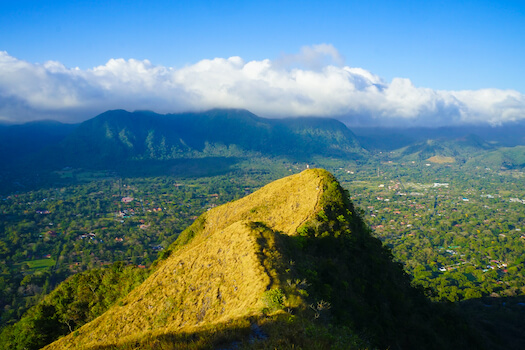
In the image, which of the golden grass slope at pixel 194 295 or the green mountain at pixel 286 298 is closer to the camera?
the green mountain at pixel 286 298

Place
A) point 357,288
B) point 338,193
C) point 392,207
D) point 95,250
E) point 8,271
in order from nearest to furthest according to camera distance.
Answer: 1. point 357,288
2. point 338,193
3. point 8,271
4. point 95,250
5. point 392,207

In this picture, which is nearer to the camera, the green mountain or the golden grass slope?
the green mountain

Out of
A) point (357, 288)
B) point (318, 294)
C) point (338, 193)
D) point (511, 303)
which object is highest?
point (338, 193)

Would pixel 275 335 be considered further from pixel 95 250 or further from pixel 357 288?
pixel 95 250

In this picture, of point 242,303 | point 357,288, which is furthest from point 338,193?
point 242,303

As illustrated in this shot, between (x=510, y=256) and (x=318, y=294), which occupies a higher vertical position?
(x=318, y=294)

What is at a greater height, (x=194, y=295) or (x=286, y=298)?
(x=286, y=298)

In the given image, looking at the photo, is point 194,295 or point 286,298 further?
point 194,295

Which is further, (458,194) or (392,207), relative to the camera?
(458,194)
